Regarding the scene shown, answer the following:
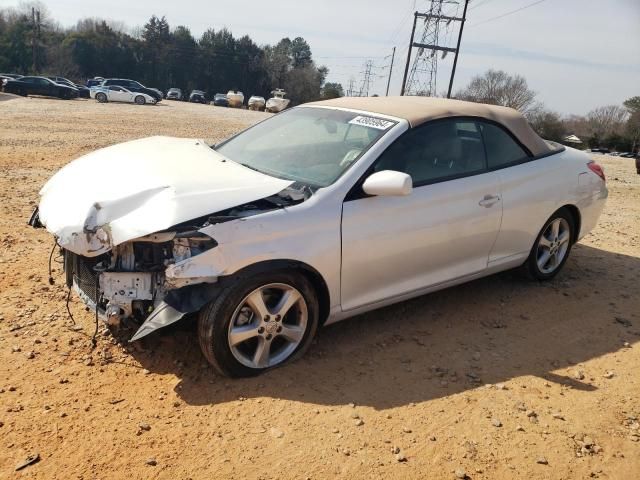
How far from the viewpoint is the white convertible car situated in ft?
10.2

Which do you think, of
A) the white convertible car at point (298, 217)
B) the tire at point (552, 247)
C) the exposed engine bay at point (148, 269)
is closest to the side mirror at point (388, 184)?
the white convertible car at point (298, 217)

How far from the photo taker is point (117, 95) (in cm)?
3984

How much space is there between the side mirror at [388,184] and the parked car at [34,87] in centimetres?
3946

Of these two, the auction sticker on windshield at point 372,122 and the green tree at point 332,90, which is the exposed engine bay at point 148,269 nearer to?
the auction sticker on windshield at point 372,122

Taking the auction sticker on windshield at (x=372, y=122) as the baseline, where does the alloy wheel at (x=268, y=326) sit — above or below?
below

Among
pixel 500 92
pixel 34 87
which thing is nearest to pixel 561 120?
pixel 500 92

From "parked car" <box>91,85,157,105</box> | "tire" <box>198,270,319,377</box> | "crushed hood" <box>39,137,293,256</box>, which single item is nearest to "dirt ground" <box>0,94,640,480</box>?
"tire" <box>198,270,319,377</box>

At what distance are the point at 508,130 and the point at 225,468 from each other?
11.4ft

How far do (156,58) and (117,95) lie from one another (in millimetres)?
39560

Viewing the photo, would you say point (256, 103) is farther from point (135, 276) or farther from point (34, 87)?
point (135, 276)

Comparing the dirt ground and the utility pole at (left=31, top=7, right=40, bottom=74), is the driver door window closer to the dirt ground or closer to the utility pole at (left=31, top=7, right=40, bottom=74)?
the dirt ground

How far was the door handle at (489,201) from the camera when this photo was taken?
4.16 meters

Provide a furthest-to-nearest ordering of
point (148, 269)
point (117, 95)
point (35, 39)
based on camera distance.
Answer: point (35, 39) → point (117, 95) → point (148, 269)

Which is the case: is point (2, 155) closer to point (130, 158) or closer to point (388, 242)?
point (130, 158)
